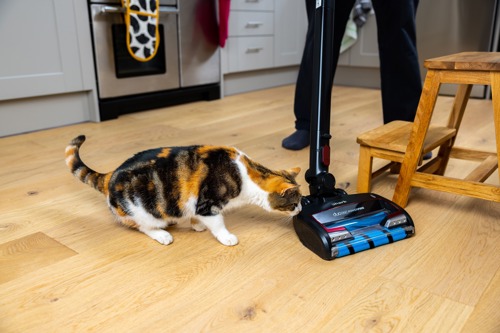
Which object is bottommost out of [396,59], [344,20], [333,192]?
[333,192]

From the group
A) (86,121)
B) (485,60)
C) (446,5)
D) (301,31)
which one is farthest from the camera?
(301,31)

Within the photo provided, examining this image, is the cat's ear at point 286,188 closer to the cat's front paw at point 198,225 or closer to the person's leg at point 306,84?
the cat's front paw at point 198,225

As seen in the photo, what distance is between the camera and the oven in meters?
2.44

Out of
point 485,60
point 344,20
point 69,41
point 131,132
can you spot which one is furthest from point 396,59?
point 69,41

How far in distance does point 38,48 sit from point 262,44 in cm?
179

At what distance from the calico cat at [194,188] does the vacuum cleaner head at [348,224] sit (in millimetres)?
58

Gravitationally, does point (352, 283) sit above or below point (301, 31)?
below

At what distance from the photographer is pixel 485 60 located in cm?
114

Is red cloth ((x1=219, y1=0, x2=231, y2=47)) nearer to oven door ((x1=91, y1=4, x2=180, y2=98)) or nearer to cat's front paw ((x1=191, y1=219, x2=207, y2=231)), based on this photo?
oven door ((x1=91, y1=4, x2=180, y2=98))

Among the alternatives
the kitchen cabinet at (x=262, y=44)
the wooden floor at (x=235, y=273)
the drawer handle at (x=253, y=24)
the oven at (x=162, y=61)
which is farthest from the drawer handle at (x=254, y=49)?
the wooden floor at (x=235, y=273)

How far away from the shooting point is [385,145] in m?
1.33

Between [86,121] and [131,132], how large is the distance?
408mm

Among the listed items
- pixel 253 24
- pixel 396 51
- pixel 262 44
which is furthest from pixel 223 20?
pixel 396 51

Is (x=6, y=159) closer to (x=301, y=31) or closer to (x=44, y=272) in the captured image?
(x=44, y=272)
